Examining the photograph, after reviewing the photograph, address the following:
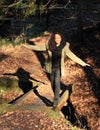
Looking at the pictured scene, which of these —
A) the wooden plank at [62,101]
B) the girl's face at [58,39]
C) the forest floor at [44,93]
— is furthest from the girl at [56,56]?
the forest floor at [44,93]

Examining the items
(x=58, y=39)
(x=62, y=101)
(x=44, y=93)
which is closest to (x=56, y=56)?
(x=58, y=39)

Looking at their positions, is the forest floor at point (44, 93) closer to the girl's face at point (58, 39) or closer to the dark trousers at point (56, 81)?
the dark trousers at point (56, 81)

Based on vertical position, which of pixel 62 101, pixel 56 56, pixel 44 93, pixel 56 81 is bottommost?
pixel 44 93

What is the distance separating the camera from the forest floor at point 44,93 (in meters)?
8.59

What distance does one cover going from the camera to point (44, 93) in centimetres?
1100

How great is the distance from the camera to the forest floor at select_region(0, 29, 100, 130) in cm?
859


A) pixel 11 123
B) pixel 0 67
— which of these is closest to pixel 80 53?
pixel 0 67

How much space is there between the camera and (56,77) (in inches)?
354

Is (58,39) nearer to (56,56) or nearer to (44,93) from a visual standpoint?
(56,56)

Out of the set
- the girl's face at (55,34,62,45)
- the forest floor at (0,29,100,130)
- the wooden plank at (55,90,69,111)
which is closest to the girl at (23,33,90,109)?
the girl's face at (55,34,62,45)

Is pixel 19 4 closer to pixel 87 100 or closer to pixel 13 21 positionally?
pixel 87 100

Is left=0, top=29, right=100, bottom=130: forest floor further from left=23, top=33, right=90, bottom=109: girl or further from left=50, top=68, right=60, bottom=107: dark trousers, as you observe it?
left=23, top=33, right=90, bottom=109: girl

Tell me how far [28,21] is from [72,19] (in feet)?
9.51

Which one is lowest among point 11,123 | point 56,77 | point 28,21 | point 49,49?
point 28,21
